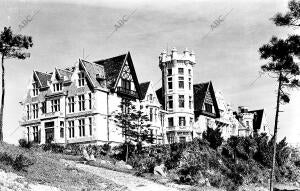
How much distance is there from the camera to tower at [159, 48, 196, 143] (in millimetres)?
66438

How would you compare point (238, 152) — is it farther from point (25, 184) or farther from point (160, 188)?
point (25, 184)

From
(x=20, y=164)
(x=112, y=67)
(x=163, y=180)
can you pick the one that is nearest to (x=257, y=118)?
(x=112, y=67)

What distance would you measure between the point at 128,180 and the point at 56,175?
5.98 meters

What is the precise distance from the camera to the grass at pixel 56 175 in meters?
28.2

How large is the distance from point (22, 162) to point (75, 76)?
28391mm

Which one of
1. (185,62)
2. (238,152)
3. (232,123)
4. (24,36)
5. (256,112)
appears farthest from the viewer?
(256,112)

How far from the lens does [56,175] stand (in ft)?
99.3

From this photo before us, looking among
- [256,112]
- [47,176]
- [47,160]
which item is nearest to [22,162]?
[47,176]

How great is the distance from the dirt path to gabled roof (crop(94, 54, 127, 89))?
2136 cm

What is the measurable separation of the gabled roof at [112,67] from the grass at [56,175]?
24.4 meters

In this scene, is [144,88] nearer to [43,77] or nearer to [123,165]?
[43,77]

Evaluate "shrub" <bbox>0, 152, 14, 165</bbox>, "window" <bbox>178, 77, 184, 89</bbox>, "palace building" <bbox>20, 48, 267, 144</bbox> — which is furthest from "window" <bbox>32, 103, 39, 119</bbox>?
"shrub" <bbox>0, 152, 14, 165</bbox>

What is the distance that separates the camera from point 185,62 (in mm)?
66688

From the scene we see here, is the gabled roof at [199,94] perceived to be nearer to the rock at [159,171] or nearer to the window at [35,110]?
the window at [35,110]
